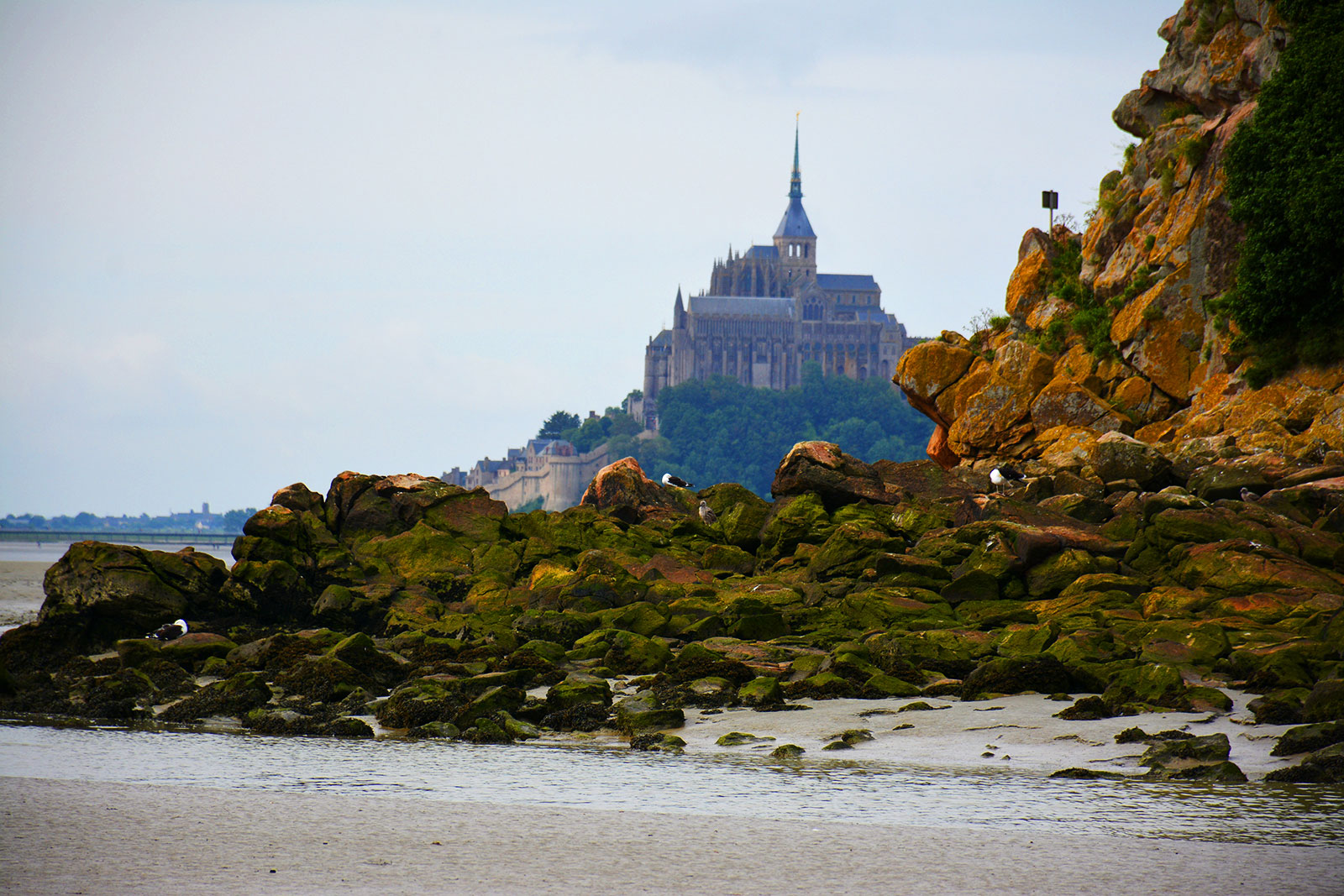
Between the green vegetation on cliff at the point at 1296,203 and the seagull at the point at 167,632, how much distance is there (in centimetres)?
1993

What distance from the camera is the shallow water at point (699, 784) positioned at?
765cm

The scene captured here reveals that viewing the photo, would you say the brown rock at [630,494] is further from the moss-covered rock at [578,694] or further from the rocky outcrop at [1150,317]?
the moss-covered rock at [578,694]

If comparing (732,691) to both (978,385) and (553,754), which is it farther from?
(978,385)

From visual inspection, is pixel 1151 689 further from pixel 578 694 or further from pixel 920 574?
pixel 920 574

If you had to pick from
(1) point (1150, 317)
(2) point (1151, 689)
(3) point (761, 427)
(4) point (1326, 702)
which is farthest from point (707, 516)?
(3) point (761, 427)

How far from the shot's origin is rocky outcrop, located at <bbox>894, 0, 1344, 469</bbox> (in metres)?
25.9

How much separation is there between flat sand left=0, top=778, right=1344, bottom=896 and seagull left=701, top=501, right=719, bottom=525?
14162 millimetres

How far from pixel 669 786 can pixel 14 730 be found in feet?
22.9

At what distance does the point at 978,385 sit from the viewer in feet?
95.3

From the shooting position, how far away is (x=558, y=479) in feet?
437

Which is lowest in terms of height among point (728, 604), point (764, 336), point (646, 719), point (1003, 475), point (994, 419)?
point (646, 719)

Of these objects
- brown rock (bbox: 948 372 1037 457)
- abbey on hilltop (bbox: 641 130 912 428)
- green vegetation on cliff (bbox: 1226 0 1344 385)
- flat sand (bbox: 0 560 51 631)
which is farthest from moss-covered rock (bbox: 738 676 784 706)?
abbey on hilltop (bbox: 641 130 912 428)

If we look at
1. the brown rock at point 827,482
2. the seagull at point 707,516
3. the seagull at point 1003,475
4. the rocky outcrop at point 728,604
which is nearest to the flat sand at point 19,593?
the rocky outcrop at point 728,604

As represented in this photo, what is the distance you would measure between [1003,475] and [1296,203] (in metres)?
7.55
